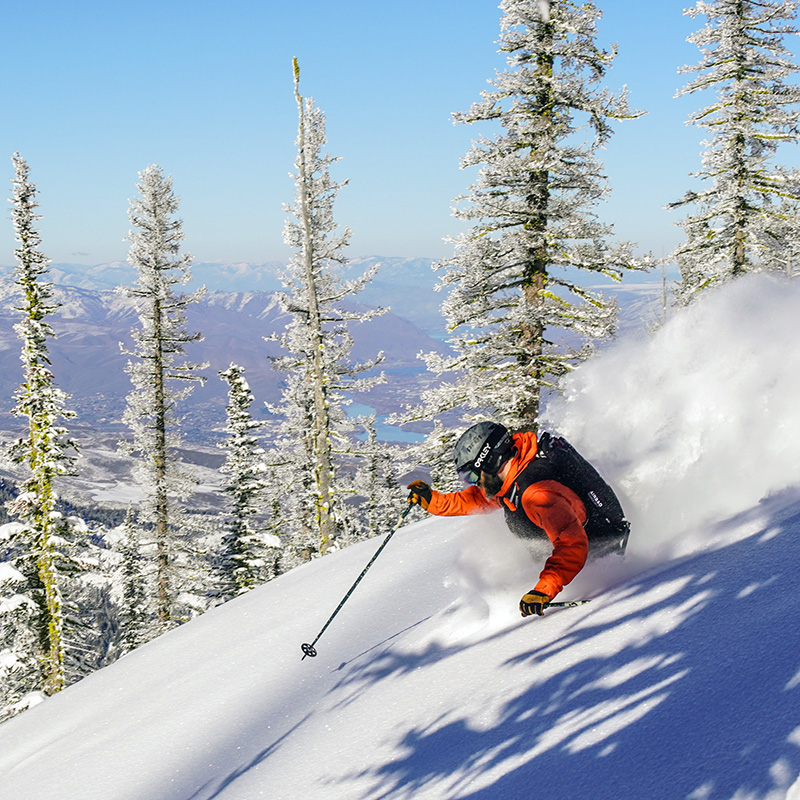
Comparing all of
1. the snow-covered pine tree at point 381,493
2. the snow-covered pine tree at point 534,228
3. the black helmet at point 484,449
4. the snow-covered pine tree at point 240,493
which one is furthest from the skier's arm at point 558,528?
the snow-covered pine tree at point 381,493

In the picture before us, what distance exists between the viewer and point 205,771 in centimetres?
479

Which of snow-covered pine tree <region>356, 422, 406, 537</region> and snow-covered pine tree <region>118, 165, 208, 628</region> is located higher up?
snow-covered pine tree <region>118, 165, 208, 628</region>

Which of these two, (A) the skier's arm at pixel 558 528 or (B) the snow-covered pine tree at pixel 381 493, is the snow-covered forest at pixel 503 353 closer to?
(A) the skier's arm at pixel 558 528

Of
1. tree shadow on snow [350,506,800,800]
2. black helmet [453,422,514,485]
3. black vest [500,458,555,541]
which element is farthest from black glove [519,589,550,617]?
black helmet [453,422,514,485]

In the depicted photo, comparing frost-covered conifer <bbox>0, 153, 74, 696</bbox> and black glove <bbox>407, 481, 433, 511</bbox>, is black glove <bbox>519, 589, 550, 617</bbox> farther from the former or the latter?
frost-covered conifer <bbox>0, 153, 74, 696</bbox>

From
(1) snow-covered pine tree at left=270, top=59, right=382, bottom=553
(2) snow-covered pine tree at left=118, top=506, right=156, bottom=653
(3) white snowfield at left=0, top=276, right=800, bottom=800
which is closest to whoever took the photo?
(3) white snowfield at left=0, top=276, right=800, bottom=800

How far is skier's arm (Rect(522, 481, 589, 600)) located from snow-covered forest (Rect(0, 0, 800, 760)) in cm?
58

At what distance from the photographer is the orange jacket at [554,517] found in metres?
4.05

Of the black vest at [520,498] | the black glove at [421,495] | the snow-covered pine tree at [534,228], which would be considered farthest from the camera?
the snow-covered pine tree at [534,228]

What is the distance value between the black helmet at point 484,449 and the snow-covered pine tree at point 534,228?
973 centimetres

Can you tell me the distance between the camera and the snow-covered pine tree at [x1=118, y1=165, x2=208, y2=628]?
67.4ft

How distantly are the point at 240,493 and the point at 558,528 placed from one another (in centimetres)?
2483

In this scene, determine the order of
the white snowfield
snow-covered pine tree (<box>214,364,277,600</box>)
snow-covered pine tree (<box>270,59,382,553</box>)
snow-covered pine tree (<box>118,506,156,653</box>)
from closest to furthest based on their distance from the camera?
the white snowfield < snow-covered pine tree (<box>270,59,382,553</box>) < snow-covered pine tree (<box>214,364,277,600</box>) < snow-covered pine tree (<box>118,506,156,653</box>)

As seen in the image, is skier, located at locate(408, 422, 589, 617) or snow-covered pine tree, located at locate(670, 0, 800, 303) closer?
skier, located at locate(408, 422, 589, 617)
